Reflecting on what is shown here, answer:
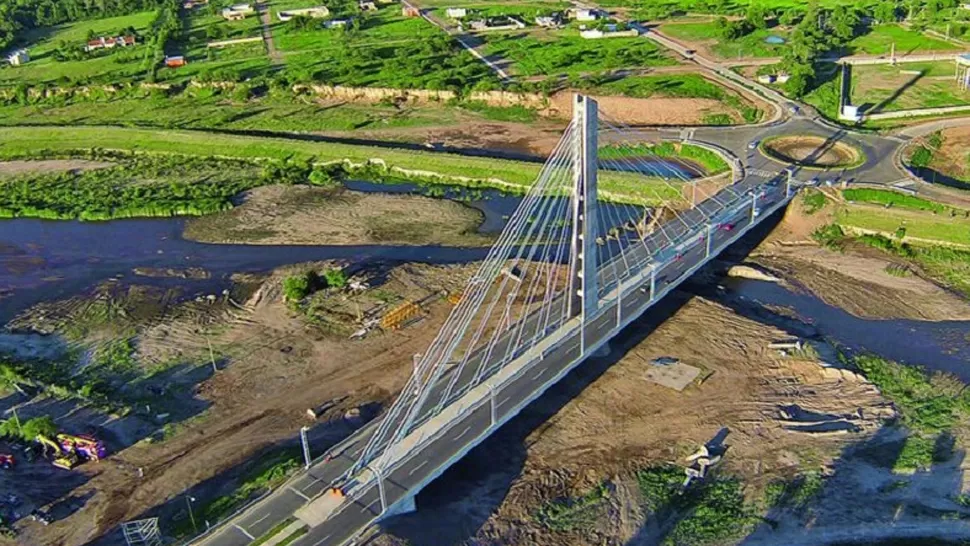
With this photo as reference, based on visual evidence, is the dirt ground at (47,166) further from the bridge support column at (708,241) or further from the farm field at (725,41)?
the farm field at (725,41)

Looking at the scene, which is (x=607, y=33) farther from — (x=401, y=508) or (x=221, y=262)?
(x=401, y=508)

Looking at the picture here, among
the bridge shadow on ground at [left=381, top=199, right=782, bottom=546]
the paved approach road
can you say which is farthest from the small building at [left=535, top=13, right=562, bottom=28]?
the bridge shadow on ground at [left=381, top=199, right=782, bottom=546]

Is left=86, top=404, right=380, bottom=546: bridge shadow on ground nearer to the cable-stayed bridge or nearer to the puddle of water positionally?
the cable-stayed bridge

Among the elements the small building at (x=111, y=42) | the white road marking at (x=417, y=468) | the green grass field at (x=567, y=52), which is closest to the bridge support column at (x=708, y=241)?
the white road marking at (x=417, y=468)


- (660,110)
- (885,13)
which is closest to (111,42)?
(660,110)

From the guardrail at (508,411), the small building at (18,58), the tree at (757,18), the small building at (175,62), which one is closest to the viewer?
the guardrail at (508,411)
